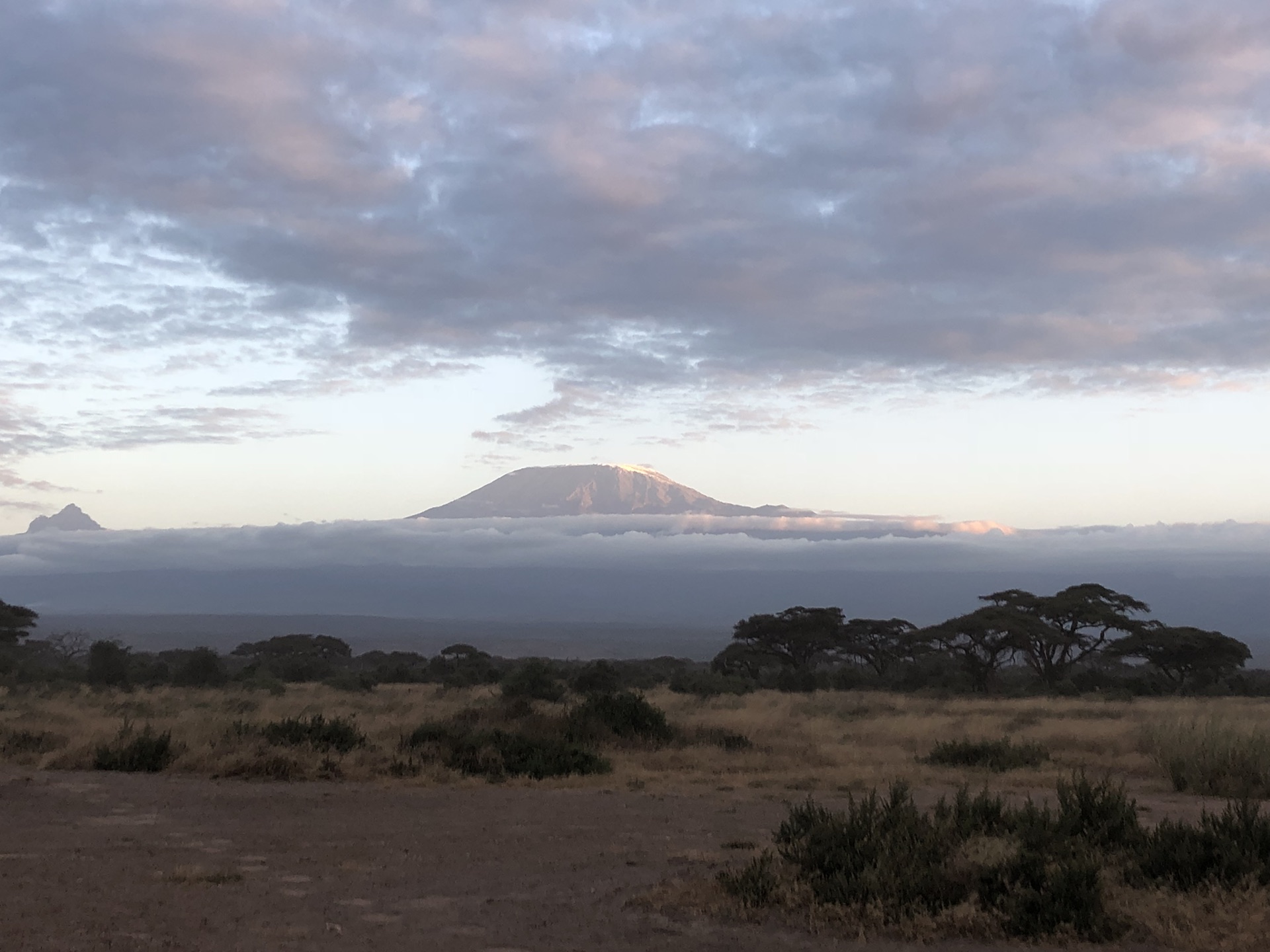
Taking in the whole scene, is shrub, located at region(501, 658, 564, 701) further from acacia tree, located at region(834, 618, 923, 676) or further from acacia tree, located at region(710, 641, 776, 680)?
acacia tree, located at region(834, 618, 923, 676)

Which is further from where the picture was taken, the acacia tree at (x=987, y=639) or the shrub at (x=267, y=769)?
the acacia tree at (x=987, y=639)

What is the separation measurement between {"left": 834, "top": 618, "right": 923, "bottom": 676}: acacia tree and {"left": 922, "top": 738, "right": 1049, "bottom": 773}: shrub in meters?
30.3

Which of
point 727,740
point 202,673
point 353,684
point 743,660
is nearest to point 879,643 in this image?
point 743,660

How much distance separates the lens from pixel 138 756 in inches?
587

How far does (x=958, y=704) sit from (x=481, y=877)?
23032 millimetres

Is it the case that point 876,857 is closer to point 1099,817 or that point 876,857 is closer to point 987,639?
point 1099,817

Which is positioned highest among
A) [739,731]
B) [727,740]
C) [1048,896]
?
[1048,896]

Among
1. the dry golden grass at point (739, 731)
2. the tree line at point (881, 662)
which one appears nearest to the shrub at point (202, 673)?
the tree line at point (881, 662)

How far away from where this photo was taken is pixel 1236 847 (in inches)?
292

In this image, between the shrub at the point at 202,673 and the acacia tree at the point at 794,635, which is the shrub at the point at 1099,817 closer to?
the shrub at the point at 202,673

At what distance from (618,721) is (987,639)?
26310mm

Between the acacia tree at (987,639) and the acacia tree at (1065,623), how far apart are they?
237 millimetres

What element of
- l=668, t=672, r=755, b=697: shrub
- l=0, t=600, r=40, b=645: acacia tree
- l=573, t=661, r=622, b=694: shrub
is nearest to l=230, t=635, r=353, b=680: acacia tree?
l=0, t=600, r=40, b=645: acacia tree

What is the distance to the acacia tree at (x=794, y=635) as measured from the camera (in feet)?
158
